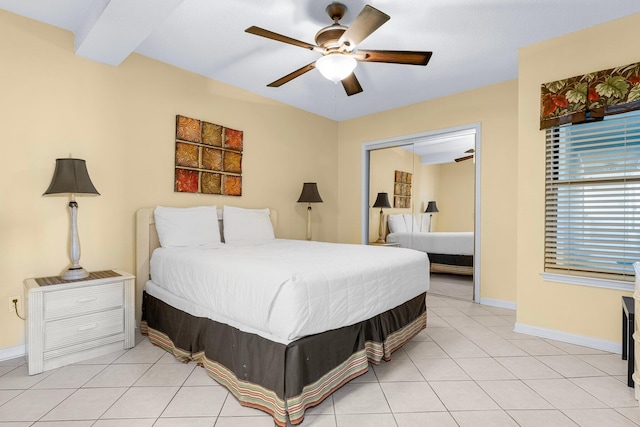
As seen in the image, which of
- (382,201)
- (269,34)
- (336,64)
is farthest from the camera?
(382,201)

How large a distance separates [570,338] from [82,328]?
391 cm

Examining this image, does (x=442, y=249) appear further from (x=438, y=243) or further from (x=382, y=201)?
(x=382, y=201)

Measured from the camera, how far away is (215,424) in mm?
1676

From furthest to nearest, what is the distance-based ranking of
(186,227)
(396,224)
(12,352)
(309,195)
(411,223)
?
(396,224) → (411,223) → (309,195) → (186,227) → (12,352)

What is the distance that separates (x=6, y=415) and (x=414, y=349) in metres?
2.63

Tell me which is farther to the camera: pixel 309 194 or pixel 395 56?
pixel 309 194

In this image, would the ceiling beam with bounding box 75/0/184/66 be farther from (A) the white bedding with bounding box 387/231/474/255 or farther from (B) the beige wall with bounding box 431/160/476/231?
(A) the white bedding with bounding box 387/231/474/255

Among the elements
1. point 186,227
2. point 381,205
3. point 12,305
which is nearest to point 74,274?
point 12,305

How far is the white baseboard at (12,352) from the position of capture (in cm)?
242

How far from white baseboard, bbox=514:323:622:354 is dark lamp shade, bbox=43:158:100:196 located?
386 cm

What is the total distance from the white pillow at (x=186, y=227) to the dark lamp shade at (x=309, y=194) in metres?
1.47

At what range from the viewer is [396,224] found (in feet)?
15.7

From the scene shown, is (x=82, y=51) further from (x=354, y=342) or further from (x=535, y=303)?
(x=535, y=303)

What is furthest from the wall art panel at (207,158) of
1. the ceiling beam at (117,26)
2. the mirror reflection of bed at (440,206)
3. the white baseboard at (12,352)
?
the mirror reflection of bed at (440,206)
